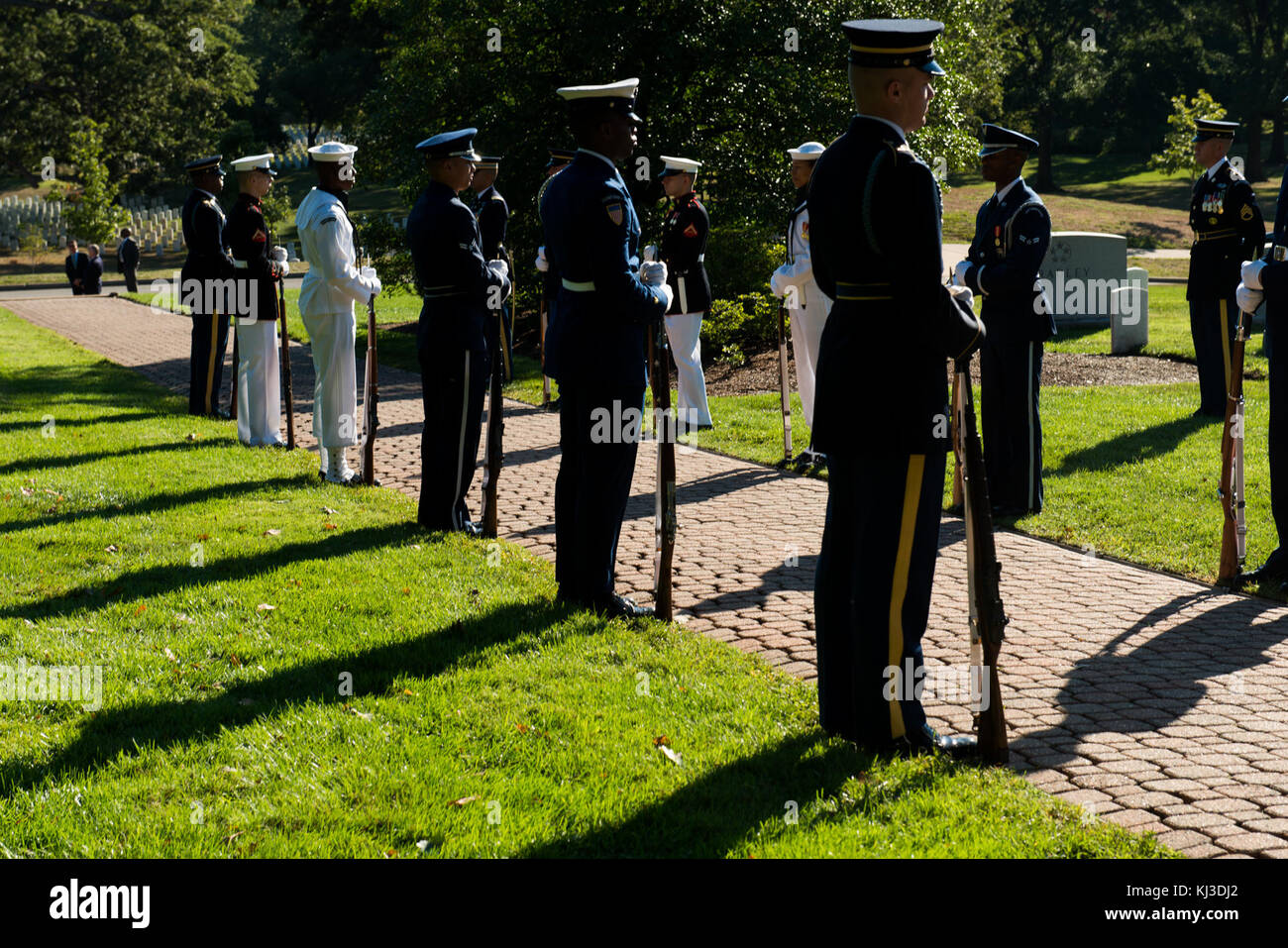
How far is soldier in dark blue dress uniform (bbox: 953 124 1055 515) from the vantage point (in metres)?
8.74

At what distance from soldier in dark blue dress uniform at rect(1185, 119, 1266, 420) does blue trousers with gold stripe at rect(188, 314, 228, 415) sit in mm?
9787

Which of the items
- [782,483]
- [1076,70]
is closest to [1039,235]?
[782,483]

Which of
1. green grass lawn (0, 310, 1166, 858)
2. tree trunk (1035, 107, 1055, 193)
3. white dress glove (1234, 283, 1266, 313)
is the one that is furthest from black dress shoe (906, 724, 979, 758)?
tree trunk (1035, 107, 1055, 193)

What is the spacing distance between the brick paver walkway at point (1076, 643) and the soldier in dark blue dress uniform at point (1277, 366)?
36cm

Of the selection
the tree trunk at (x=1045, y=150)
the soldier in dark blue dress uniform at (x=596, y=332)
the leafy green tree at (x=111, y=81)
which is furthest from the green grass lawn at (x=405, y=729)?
the tree trunk at (x=1045, y=150)

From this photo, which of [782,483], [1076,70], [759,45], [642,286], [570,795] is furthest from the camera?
[1076,70]

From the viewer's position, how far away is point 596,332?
20.9ft

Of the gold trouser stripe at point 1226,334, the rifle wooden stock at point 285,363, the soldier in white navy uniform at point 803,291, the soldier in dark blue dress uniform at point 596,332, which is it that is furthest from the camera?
the gold trouser stripe at point 1226,334

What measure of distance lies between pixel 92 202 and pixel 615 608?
142ft

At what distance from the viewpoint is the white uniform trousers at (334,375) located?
10320 millimetres

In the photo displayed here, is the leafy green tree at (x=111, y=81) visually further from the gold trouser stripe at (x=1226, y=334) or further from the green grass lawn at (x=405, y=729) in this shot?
the green grass lawn at (x=405, y=729)

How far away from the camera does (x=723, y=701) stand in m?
5.42

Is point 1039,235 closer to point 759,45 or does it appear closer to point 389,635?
point 389,635
